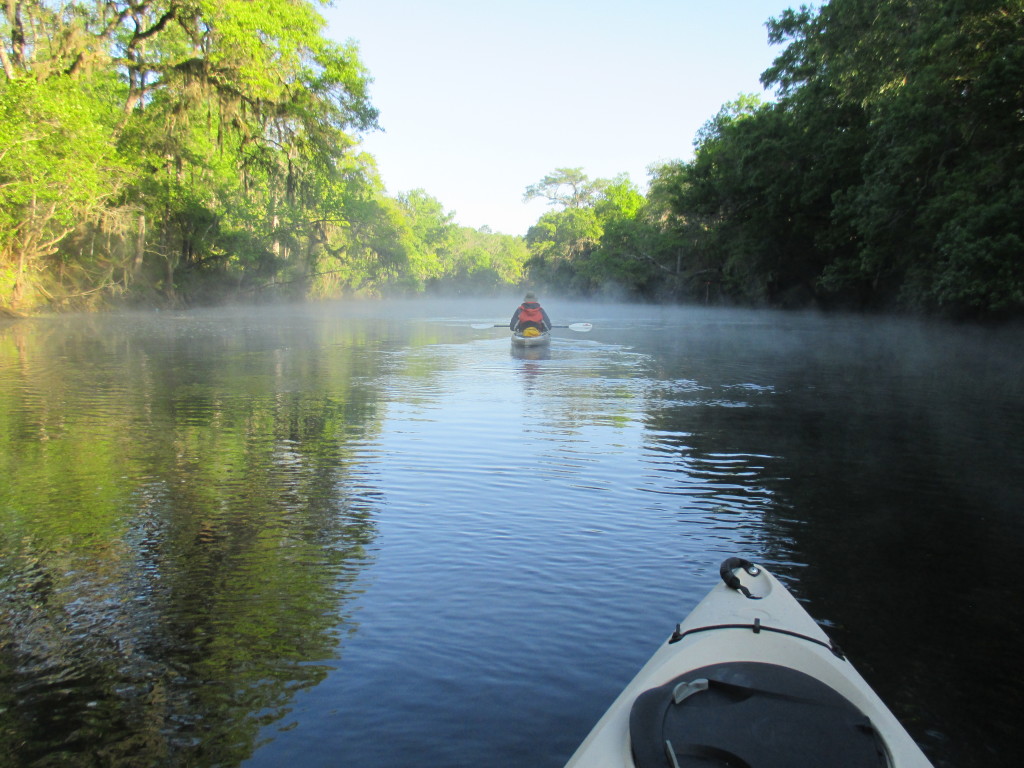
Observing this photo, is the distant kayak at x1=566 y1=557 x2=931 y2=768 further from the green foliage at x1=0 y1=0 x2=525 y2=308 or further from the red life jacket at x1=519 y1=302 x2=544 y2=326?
the green foliage at x1=0 y1=0 x2=525 y2=308

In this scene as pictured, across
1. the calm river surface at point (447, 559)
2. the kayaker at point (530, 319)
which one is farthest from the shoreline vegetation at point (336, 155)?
the calm river surface at point (447, 559)

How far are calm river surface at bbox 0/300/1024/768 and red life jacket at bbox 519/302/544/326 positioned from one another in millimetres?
9415

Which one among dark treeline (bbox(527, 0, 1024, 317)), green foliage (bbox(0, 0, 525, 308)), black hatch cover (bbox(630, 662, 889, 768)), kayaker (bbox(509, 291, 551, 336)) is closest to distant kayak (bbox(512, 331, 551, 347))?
kayaker (bbox(509, 291, 551, 336))

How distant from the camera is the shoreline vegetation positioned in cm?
2280

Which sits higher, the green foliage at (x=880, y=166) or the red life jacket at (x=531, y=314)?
the green foliage at (x=880, y=166)

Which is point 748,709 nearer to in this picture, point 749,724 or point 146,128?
point 749,724

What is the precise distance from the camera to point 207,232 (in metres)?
44.0

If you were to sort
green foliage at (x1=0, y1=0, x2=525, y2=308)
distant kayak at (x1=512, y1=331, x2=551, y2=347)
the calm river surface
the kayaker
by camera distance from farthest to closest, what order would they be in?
green foliage at (x1=0, y1=0, x2=525, y2=308), the kayaker, distant kayak at (x1=512, y1=331, x2=551, y2=347), the calm river surface

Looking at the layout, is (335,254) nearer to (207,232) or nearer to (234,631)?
(207,232)

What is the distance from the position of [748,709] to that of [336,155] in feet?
108

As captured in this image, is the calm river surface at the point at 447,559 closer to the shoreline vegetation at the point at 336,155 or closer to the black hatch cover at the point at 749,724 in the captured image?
the black hatch cover at the point at 749,724

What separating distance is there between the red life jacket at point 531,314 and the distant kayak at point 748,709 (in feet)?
59.9

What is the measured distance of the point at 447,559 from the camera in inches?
201

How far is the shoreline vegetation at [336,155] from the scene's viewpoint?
898 inches
